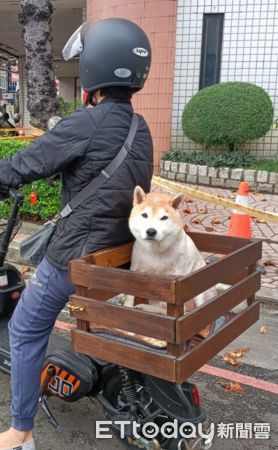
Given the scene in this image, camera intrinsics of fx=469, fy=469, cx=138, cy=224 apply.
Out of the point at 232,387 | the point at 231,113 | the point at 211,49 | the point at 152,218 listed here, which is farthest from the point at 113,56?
the point at 211,49

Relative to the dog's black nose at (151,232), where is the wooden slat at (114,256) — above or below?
below

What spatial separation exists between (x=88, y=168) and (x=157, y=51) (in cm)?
834

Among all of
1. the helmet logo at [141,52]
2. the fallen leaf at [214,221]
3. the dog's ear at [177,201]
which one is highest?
the helmet logo at [141,52]

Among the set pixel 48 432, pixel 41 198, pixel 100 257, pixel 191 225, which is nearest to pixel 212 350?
pixel 100 257

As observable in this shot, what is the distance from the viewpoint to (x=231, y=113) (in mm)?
8703

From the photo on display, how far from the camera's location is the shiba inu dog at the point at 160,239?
220cm

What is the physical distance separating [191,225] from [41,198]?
2148mm

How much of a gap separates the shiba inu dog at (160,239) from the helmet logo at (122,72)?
509mm

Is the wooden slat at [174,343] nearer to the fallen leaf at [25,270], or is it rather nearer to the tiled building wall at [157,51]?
the fallen leaf at [25,270]

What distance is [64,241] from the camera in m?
2.21

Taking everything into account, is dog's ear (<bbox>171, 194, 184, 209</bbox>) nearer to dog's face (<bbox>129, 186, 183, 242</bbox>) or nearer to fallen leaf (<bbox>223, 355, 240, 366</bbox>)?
dog's face (<bbox>129, 186, 183, 242</bbox>)

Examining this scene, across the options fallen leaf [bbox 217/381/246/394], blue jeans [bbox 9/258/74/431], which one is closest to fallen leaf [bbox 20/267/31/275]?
fallen leaf [bbox 217/381/246/394]

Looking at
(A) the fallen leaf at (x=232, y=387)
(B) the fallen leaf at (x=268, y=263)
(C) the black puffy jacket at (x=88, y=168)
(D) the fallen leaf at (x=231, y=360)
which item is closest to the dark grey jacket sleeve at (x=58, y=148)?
(C) the black puffy jacket at (x=88, y=168)

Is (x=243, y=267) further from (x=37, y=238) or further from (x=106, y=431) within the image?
(x=106, y=431)
